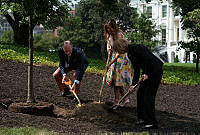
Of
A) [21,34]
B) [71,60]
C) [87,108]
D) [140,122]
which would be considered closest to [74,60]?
[71,60]

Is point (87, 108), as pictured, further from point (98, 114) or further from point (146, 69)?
point (146, 69)

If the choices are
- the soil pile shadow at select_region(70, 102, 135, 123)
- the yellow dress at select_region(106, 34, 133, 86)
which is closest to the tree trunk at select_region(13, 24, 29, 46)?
the yellow dress at select_region(106, 34, 133, 86)

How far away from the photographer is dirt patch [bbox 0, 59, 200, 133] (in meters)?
5.84

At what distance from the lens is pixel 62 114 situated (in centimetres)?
689

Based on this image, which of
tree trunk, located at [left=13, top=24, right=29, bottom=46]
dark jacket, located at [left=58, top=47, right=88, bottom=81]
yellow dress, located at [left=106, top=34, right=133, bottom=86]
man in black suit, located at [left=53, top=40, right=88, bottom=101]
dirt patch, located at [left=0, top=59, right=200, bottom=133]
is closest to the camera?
dirt patch, located at [left=0, top=59, right=200, bottom=133]

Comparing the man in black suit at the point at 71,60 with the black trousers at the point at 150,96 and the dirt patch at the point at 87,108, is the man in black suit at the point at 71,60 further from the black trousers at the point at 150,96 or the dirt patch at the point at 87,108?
the black trousers at the point at 150,96


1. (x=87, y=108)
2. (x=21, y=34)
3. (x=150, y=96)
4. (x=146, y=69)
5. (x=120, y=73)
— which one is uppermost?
(x=21, y=34)

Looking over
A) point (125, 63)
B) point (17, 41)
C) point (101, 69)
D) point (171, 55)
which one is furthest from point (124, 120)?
point (171, 55)

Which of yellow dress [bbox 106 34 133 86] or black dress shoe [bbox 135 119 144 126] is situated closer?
black dress shoe [bbox 135 119 144 126]

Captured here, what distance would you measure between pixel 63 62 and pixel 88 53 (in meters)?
35.9

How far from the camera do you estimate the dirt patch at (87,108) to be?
5844 mm

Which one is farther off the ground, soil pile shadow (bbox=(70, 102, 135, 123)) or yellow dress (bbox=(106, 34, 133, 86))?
yellow dress (bbox=(106, 34, 133, 86))

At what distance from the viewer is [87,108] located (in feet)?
22.0

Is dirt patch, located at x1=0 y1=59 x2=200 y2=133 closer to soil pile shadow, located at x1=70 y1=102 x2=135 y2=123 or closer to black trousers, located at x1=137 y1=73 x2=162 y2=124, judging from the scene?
soil pile shadow, located at x1=70 y1=102 x2=135 y2=123
